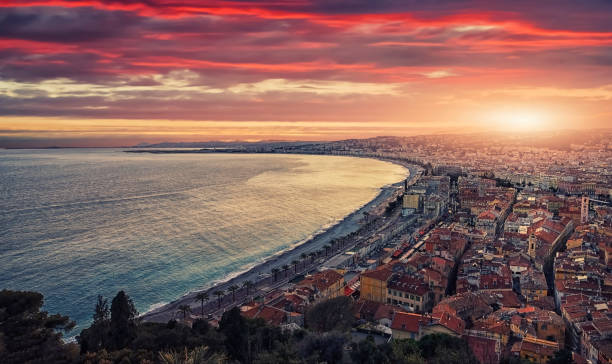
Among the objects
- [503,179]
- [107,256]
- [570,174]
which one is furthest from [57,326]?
[570,174]

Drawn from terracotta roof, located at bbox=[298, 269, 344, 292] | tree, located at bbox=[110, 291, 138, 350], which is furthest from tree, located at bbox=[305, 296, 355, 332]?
tree, located at bbox=[110, 291, 138, 350]

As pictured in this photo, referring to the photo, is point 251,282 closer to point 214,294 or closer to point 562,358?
point 214,294

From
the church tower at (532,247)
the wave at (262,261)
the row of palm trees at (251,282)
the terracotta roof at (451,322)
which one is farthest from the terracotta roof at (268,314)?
the church tower at (532,247)

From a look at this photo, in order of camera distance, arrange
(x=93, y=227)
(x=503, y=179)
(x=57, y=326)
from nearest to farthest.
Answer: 1. (x=57, y=326)
2. (x=93, y=227)
3. (x=503, y=179)

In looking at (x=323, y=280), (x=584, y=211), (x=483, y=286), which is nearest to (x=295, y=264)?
(x=323, y=280)

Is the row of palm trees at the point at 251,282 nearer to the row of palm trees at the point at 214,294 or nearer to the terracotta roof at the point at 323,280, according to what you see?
the row of palm trees at the point at 214,294

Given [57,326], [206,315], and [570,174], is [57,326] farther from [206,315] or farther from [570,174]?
[570,174]

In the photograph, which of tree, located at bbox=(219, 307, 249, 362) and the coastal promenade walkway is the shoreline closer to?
the coastal promenade walkway
